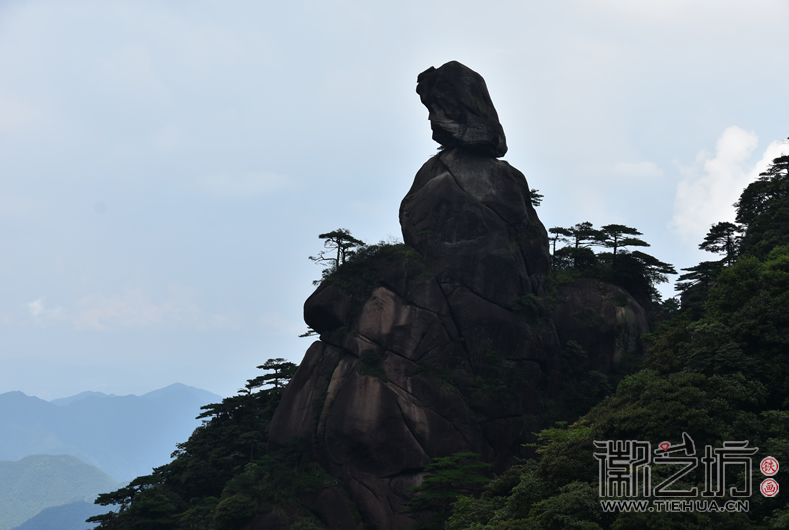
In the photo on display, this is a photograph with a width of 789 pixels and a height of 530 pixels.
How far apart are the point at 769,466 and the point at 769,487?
27.3 inches

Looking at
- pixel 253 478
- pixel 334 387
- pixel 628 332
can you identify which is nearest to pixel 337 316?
pixel 334 387

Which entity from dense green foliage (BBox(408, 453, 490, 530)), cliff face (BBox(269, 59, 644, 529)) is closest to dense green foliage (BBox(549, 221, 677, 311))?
cliff face (BBox(269, 59, 644, 529))

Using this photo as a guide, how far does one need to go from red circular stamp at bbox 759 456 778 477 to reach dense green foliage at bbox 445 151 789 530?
0.17 metres

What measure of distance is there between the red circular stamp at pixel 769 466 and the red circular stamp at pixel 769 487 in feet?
0.88

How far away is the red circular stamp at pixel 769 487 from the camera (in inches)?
573

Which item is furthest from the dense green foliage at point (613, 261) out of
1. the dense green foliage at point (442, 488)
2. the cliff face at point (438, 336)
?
the dense green foliage at point (442, 488)

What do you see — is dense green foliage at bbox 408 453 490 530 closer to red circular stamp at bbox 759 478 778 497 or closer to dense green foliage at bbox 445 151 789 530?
dense green foliage at bbox 445 151 789 530

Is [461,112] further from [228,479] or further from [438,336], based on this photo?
[228,479]

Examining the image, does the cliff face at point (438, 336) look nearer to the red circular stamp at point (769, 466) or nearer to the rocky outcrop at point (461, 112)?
the rocky outcrop at point (461, 112)

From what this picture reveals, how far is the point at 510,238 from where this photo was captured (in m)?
42.2

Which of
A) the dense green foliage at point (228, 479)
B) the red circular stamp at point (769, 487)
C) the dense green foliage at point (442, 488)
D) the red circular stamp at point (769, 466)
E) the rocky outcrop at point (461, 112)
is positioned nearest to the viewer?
the red circular stamp at point (769, 487)

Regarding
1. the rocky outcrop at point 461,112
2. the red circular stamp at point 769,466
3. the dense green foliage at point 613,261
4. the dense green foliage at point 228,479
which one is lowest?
the dense green foliage at point 228,479

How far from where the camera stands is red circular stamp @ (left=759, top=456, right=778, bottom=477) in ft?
49.4

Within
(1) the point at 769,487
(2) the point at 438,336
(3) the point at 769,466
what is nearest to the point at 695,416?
(3) the point at 769,466
